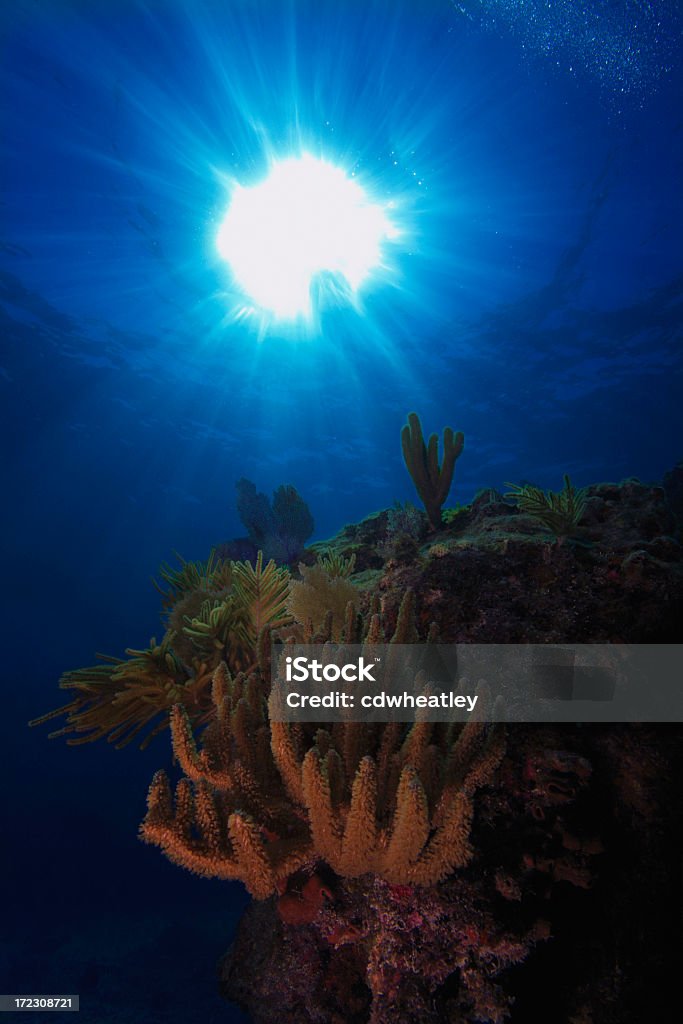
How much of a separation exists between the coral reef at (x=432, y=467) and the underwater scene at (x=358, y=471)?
42 millimetres

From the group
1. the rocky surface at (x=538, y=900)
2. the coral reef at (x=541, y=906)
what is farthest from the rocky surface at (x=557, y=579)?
the coral reef at (x=541, y=906)

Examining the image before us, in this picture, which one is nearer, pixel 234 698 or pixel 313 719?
pixel 313 719

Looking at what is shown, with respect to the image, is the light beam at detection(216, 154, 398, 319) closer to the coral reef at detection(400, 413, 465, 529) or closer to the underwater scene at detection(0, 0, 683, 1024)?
the underwater scene at detection(0, 0, 683, 1024)

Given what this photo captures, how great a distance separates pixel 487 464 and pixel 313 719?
49384 mm

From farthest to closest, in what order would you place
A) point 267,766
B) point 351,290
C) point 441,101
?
1. point 351,290
2. point 441,101
3. point 267,766

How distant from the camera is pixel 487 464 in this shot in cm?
4822

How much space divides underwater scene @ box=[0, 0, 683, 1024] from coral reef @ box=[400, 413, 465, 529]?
42 millimetres

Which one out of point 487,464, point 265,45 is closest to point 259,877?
point 265,45

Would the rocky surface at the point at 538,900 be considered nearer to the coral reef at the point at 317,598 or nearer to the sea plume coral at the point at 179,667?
the coral reef at the point at 317,598

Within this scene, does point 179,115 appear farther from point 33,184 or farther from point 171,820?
point 171,820

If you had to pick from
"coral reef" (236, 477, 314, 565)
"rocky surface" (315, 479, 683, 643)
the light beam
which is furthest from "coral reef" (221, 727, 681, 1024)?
the light beam

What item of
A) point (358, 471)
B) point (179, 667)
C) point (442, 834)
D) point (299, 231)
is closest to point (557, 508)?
point (442, 834)

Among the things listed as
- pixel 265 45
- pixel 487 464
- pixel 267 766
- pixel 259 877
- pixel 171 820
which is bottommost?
pixel 259 877

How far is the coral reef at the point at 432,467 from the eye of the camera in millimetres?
5887
